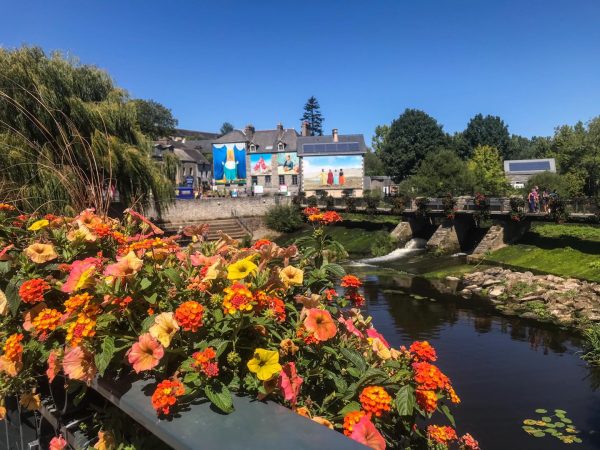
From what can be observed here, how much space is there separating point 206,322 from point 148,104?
239 ft

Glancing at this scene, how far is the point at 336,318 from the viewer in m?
2.26

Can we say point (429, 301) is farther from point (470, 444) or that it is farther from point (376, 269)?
point (470, 444)

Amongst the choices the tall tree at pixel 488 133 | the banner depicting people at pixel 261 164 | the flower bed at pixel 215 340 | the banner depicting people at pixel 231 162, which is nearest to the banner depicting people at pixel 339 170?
the banner depicting people at pixel 261 164

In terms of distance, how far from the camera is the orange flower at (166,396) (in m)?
1.26

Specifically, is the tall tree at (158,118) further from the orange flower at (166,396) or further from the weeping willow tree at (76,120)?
the orange flower at (166,396)

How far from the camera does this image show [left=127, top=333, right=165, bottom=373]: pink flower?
152 cm

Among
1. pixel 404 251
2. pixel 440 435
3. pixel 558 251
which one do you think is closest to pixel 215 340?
pixel 440 435

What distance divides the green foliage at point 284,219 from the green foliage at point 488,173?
55.6 ft

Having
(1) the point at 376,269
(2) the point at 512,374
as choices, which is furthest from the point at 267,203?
(2) the point at 512,374

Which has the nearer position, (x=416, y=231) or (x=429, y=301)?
(x=429, y=301)

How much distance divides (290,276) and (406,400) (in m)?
0.76

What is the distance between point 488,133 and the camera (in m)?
65.4

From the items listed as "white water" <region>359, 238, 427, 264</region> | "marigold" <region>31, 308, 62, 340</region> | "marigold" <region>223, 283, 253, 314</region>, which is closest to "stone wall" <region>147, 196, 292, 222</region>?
"white water" <region>359, 238, 427, 264</region>

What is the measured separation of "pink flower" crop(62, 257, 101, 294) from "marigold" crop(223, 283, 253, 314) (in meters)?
0.65
